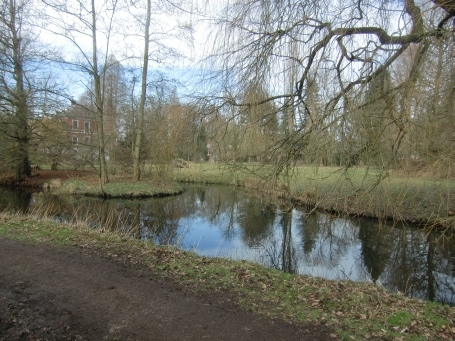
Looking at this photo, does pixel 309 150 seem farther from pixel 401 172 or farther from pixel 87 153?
pixel 87 153

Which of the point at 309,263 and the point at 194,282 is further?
the point at 309,263

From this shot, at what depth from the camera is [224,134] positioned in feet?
16.1

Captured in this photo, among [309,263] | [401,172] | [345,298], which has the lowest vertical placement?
[309,263]

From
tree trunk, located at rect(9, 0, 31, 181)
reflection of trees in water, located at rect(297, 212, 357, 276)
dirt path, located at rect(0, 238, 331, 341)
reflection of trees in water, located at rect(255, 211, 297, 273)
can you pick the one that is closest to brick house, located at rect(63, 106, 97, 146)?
tree trunk, located at rect(9, 0, 31, 181)

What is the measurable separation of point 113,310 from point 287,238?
290 inches

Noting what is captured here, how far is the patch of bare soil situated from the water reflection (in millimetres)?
3068

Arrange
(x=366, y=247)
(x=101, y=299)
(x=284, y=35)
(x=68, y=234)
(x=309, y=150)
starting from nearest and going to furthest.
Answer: (x=101, y=299)
(x=284, y=35)
(x=309, y=150)
(x=68, y=234)
(x=366, y=247)

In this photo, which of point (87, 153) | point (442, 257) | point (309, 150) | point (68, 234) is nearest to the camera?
point (309, 150)

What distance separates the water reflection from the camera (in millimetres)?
7051

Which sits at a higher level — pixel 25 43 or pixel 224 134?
pixel 25 43

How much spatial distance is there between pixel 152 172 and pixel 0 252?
1528cm

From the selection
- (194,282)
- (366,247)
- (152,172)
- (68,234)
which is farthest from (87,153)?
(194,282)

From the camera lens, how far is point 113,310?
3156 mm

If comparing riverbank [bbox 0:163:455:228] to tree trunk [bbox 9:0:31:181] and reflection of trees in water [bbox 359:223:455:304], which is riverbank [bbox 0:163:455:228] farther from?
tree trunk [bbox 9:0:31:181]
